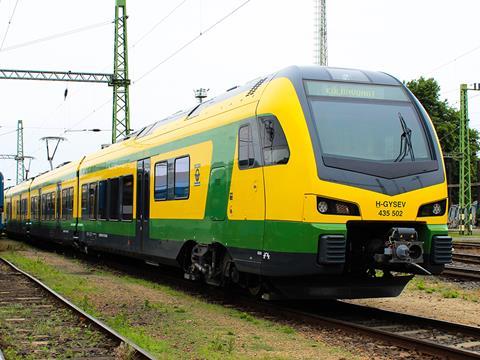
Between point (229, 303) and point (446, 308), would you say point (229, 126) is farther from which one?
point (446, 308)

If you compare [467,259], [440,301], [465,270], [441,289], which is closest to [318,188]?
[440,301]

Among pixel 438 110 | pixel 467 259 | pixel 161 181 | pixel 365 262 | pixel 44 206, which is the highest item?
pixel 438 110

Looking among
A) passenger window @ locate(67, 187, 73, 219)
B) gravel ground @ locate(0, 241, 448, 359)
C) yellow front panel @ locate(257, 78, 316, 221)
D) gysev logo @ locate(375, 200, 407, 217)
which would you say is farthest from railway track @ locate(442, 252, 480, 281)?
passenger window @ locate(67, 187, 73, 219)

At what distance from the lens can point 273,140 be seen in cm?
884

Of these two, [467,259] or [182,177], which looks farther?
[467,259]

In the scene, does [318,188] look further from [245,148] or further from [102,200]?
[102,200]

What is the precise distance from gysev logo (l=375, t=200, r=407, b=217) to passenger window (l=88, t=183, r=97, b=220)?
11705 mm

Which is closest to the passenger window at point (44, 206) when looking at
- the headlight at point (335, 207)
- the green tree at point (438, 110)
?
the headlight at point (335, 207)

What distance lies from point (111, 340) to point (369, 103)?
15.2ft

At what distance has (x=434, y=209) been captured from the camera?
8852 millimetres

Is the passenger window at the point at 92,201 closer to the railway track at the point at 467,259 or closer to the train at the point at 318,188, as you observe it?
the train at the point at 318,188

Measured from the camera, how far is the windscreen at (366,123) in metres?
8.66

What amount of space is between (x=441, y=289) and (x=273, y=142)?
597cm

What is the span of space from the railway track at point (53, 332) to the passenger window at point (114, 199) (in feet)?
14.6
